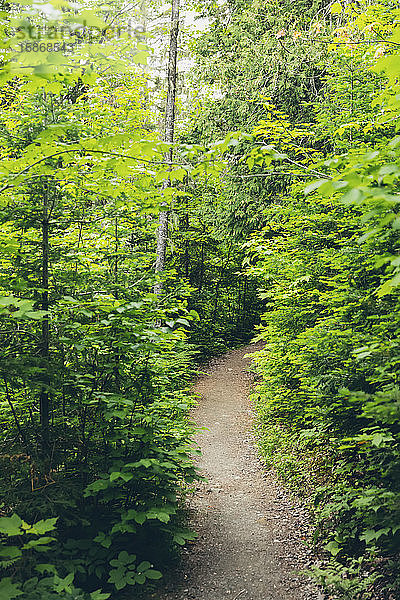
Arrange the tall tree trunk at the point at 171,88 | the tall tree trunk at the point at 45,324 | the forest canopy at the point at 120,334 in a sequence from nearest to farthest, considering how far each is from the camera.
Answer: the forest canopy at the point at 120,334
the tall tree trunk at the point at 45,324
the tall tree trunk at the point at 171,88

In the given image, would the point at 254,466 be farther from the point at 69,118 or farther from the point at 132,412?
the point at 69,118

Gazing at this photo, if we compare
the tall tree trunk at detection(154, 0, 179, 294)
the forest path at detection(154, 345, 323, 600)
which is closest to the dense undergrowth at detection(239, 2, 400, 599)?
the forest path at detection(154, 345, 323, 600)

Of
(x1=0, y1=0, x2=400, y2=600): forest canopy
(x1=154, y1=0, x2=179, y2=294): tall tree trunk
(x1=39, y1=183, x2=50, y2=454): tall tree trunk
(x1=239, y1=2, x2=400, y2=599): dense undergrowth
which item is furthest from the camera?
(x1=154, y1=0, x2=179, y2=294): tall tree trunk

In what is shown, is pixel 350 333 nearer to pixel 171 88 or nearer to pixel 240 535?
pixel 240 535

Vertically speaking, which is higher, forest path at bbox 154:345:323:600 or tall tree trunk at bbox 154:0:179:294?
tall tree trunk at bbox 154:0:179:294

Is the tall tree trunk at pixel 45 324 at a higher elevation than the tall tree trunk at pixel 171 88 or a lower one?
lower

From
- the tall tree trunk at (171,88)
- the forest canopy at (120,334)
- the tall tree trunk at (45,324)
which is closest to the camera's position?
the forest canopy at (120,334)

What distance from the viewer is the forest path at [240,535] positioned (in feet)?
14.8

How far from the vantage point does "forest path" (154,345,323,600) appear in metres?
4.52

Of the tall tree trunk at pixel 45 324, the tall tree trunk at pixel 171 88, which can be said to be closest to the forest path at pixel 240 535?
the tall tree trunk at pixel 45 324

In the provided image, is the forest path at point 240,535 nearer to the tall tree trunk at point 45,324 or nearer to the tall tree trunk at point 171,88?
the tall tree trunk at point 45,324

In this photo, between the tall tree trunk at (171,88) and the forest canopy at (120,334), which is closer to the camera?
the forest canopy at (120,334)

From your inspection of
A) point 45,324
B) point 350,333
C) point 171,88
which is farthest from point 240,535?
point 171,88

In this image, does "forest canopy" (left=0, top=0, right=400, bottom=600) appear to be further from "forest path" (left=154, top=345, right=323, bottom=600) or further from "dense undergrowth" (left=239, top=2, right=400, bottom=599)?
"forest path" (left=154, top=345, right=323, bottom=600)
